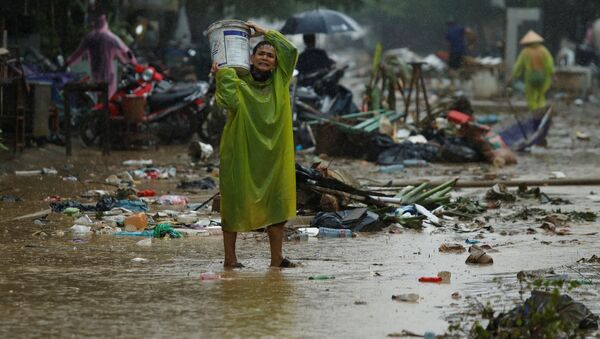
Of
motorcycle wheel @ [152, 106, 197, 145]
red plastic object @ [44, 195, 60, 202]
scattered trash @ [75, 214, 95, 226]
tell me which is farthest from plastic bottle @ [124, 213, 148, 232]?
motorcycle wheel @ [152, 106, 197, 145]

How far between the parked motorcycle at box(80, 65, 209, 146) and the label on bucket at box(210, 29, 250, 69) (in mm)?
10685

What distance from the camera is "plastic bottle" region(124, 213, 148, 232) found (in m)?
10.1

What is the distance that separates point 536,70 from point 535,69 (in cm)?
8

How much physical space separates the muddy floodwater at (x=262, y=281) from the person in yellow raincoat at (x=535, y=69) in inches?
603

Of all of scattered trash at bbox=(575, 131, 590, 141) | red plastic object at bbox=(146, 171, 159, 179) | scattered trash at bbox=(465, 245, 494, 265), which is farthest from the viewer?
scattered trash at bbox=(575, 131, 590, 141)

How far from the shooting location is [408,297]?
22.2ft

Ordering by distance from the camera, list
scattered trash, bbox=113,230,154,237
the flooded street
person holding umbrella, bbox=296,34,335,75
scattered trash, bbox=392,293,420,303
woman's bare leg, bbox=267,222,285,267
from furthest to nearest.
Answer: person holding umbrella, bbox=296,34,335,75, scattered trash, bbox=113,230,154,237, woman's bare leg, bbox=267,222,285,267, scattered trash, bbox=392,293,420,303, the flooded street

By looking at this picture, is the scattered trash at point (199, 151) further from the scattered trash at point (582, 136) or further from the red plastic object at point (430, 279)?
the red plastic object at point (430, 279)

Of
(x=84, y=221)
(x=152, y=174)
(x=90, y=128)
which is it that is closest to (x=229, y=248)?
(x=84, y=221)

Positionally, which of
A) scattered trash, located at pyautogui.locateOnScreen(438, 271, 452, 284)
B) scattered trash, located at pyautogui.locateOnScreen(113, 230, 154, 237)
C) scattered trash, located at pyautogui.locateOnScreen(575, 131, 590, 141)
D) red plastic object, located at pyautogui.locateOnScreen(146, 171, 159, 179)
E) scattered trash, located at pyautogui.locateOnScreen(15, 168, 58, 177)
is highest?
scattered trash, located at pyautogui.locateOnScreen(438, 271, 452, 284)

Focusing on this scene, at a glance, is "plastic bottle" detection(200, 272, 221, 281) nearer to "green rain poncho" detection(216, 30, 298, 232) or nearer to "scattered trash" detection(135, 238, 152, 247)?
"green rain poncho" detection(216, 30, 298, 232)

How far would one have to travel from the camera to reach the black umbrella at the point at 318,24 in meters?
24.7

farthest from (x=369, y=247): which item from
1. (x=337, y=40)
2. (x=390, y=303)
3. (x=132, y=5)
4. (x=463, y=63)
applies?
(x=337, y=40)

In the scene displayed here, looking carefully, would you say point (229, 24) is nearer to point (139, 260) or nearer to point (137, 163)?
point (139, 260)
